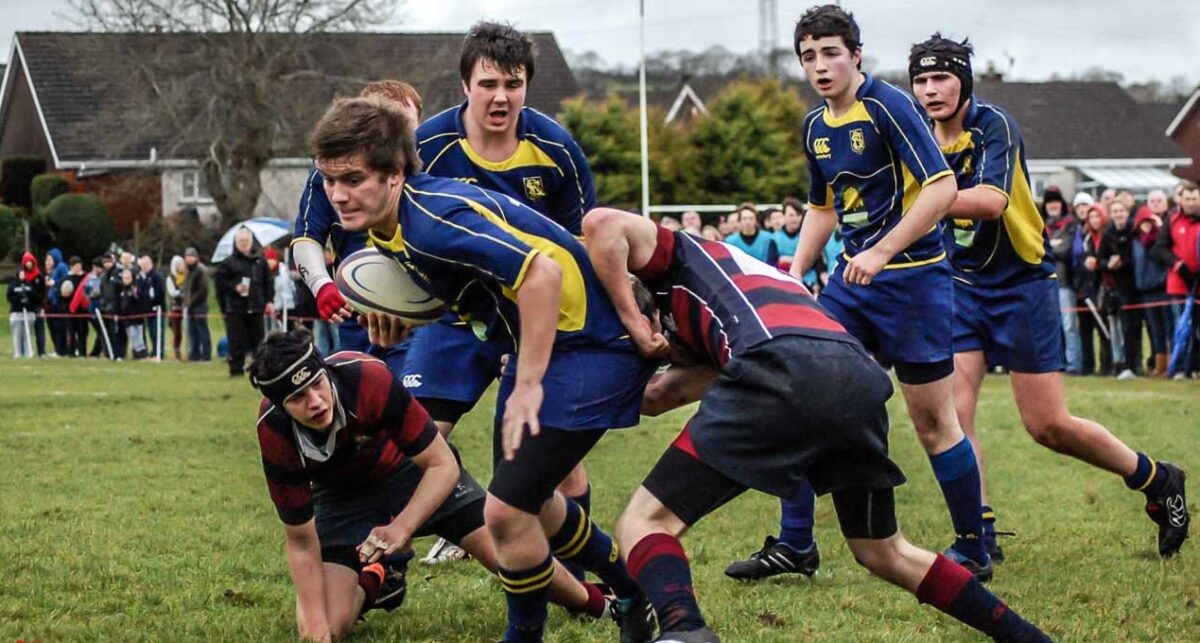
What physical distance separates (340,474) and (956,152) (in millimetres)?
2986

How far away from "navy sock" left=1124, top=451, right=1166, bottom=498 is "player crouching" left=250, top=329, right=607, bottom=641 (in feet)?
8.66

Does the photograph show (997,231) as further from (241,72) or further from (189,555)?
(241,72)

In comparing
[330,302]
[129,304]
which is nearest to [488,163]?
[330,302]

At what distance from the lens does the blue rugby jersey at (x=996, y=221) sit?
685 centimetres

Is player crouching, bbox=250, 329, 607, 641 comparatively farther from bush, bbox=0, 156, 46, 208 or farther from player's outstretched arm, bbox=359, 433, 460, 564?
bush, bbox=0, 156, 46, 208

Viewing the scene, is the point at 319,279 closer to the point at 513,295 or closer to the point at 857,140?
the point at 857,140

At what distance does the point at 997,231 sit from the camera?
712 cm

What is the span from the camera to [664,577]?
172 inches

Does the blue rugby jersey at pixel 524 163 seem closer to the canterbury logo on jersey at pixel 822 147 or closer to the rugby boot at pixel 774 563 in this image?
the canterbury logo on jersey at pixel 822 147

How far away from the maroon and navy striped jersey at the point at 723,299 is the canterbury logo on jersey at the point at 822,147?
1.87m

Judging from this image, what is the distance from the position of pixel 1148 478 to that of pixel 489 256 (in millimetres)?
3837

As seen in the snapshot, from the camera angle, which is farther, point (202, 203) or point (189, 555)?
point (202, 203)

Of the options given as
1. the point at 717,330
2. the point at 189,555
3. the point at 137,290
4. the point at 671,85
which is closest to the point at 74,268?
the point at 137,290

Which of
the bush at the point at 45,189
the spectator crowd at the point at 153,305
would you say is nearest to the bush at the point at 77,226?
the bush at the point at 45,189
